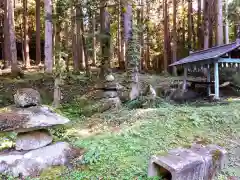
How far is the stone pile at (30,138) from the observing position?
11.5 ft

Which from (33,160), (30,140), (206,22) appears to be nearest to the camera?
(33,160)

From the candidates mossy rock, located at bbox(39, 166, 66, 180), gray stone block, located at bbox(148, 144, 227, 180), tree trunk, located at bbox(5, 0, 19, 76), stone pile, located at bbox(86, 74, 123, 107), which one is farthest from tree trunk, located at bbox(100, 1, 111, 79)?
gray stone block, located at bbox(148, 144, 227, 180)

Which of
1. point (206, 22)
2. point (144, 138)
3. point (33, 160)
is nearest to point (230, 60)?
point (144, 138)

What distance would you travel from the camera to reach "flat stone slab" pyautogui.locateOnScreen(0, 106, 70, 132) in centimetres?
341

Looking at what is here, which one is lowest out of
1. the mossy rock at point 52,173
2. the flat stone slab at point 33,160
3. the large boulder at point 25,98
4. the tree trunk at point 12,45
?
the mossy rock at point 52,173

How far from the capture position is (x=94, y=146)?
14.0 ft

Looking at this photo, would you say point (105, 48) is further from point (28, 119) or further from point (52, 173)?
point (52, 173)

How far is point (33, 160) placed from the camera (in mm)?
3682

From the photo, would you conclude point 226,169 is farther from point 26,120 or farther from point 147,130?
point 26,120

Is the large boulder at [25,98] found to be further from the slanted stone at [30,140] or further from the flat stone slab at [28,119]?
the slanted stone at [30,140]

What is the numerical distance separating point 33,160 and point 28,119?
2.33 ft

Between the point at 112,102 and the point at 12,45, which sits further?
the point at 12,45

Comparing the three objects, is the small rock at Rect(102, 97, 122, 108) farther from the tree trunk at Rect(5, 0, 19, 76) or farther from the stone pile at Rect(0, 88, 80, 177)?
the tree trunk at Rect(5, 0, 19, 76)

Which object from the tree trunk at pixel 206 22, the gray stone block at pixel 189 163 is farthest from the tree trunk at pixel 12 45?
the tree trunk at pixel 206 22
